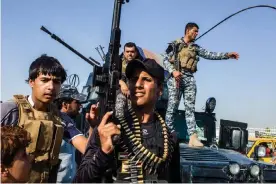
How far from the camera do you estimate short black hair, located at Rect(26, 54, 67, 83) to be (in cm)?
347

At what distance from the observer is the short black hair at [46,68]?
11.4 feet

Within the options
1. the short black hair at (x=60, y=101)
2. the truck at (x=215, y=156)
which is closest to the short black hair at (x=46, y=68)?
the truck at (x=215, y=156)

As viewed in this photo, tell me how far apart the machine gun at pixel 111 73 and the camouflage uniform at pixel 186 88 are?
11.9 feet

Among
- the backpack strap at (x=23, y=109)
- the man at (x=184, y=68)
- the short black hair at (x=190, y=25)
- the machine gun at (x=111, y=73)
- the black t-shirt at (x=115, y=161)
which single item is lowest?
the black t-shirt at (x=115, y=161)

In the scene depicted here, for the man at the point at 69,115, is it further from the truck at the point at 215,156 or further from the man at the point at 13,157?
the man at the point at 13,157

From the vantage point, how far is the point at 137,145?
2943mm

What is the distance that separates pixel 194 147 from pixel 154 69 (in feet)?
10.9

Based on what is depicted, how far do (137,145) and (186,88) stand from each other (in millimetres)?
4102

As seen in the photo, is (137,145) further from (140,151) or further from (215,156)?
(215,156)

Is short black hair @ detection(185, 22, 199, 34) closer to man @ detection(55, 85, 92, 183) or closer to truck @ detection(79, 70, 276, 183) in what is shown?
truck @ detection(79, 70, 276, 183)

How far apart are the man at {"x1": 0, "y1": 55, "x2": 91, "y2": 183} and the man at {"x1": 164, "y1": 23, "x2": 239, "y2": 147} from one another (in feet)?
10.8

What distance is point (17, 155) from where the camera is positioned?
2496 millimetres

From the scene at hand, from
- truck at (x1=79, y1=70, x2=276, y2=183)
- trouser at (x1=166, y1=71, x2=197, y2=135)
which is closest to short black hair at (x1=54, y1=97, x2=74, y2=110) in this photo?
truck at (x1=79, y1=70, x2=276, y2=183)

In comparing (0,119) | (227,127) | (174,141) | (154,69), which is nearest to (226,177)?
(227,127)
